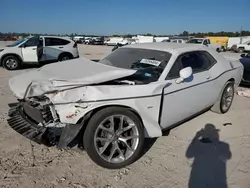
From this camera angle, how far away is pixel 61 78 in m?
3.08

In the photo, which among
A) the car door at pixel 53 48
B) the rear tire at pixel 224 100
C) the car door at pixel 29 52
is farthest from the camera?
the car door at pixel 53 48

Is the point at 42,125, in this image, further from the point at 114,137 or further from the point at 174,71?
the point at 174,71

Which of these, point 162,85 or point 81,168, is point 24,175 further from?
point 162,85

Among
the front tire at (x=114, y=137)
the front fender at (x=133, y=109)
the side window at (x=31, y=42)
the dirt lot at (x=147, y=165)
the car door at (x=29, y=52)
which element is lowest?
the dirt lot at (x=147, y=165)

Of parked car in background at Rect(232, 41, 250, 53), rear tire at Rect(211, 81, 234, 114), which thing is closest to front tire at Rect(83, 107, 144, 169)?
rear tire at Rect(211, 81, 234, 114)

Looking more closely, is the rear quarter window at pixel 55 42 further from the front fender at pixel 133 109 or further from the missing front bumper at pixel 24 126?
the front fender at pixel 133 109

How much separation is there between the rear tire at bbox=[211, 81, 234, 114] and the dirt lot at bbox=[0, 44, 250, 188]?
930mm

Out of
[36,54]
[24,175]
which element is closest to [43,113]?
[24,175]

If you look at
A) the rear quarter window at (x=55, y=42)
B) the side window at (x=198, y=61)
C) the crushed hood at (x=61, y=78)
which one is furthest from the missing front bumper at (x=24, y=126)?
the rear quarter window at (x=55, y=42)

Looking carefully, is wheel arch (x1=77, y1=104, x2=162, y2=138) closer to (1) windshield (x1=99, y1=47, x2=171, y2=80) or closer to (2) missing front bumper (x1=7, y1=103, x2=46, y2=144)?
(2) missing front bumper (x1=7, y1=103, x2=46, y2=144)

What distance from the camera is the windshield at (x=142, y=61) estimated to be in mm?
3564

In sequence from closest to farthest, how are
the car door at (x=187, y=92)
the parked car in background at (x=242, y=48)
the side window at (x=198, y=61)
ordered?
1. the car door at (x=187, y=92)
2. the side window at (x=198, y=61)
3. the parked car in background at (x=242, y=48)

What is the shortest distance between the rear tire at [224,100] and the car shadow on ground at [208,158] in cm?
72

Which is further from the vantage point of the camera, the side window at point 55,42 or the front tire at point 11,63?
the side window at point 55,42
